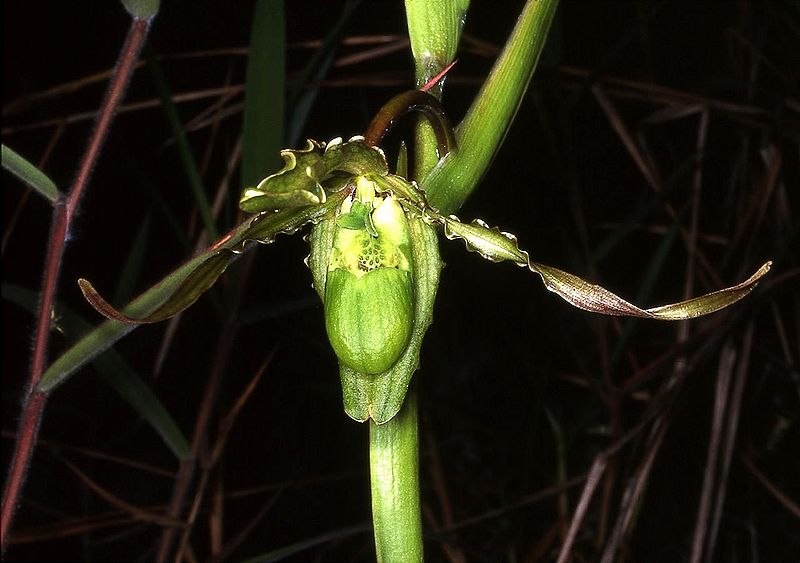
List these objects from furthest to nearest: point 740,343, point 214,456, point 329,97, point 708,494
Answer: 1. point 329,97
2. point 740,343
3. point 708,494
4. point 214,456

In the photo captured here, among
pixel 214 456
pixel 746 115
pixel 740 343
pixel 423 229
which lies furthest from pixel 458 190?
pixel 746 115

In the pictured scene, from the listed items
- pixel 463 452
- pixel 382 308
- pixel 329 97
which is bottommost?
pixel 382 308

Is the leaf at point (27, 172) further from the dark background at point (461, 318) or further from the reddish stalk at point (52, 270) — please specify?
the dark background at point (461, 318)

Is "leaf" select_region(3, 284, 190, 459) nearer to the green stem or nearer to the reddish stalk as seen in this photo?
the reddish stalk

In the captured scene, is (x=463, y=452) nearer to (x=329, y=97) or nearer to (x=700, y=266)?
(x=700, y=266)

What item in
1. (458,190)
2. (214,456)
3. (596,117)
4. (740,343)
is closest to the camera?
(458,190)

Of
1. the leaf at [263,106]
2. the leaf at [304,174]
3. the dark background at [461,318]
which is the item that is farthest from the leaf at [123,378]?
the dark background at [461,318]

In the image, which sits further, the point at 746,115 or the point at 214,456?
the point at 746,115
